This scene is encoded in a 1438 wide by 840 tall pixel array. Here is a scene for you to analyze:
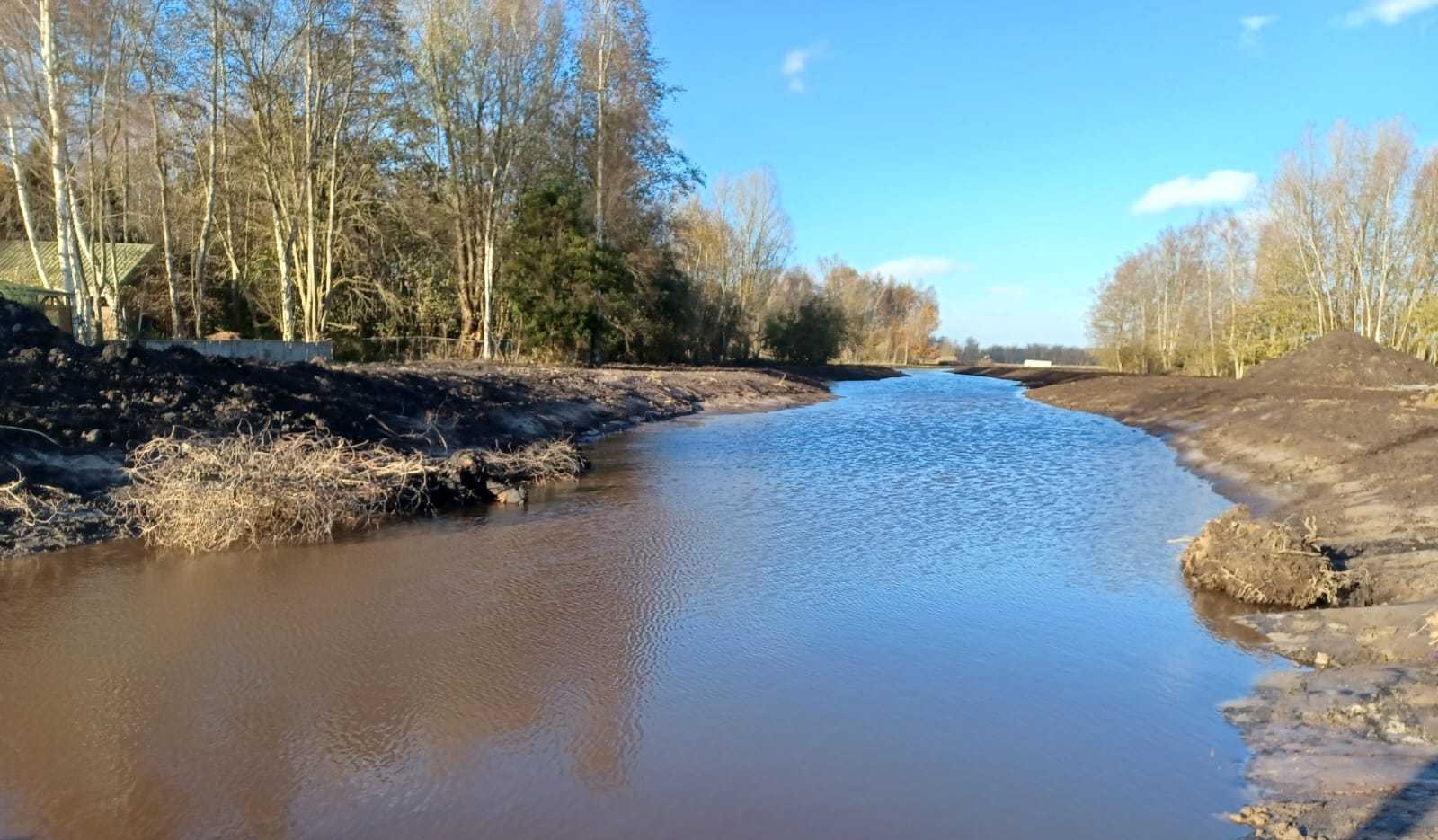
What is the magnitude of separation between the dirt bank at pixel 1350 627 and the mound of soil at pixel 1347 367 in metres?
10.5

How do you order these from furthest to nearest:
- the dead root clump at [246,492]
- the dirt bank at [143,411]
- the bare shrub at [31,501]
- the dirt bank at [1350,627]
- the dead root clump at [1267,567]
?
the dirt bank at [143,411], the dead root clump at [246,492], the bare shrub at [31,501], the dead root clump at [1267,567], the dirt bank at [1350,627]

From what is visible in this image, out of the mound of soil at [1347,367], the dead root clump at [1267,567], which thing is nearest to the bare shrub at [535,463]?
the dead root clump at [1267,567]

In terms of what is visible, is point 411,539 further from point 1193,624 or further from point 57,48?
point 57,48

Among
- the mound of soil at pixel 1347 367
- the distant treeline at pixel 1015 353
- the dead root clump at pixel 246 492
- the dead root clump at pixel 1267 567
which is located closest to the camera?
the dead root clump at pixel 1267 567

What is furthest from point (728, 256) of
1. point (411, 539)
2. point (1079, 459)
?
point (411, 539)

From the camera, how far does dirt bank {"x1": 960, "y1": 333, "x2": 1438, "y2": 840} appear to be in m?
4.50

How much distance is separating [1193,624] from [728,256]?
55860 millimetres

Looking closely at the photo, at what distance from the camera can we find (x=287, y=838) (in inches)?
168

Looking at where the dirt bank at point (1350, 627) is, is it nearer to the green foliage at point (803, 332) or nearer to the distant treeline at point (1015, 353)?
the green foliage at point (803, 332)

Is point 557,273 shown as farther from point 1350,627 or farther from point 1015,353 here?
point 1015,353

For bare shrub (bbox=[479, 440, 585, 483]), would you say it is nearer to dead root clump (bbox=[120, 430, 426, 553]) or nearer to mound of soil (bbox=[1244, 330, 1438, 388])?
dead root clump (bbox=[120, 430, 426, 553])

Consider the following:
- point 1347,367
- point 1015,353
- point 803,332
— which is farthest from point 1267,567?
point 1015,353

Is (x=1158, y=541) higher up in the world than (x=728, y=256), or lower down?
lower down

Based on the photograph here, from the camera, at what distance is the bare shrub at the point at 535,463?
14.3 m
